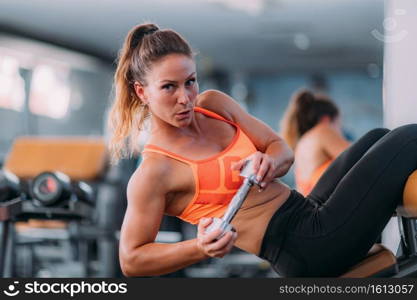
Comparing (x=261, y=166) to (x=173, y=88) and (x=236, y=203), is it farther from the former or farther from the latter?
(x=173, y=88)

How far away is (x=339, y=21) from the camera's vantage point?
735 cm

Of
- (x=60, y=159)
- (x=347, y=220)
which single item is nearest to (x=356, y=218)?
(x=347, y=220)

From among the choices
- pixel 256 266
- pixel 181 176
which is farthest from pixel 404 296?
pixel 256 266

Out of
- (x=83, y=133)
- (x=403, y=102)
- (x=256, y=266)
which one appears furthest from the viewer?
(x=83, y=133)

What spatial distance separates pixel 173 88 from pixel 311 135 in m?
1.45

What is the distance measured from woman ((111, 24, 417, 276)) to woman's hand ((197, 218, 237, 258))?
17 cm

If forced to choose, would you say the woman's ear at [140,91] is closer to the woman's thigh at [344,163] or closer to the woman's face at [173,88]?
the woman's face at [173,88]

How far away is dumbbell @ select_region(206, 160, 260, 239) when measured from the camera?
1177 millimetres

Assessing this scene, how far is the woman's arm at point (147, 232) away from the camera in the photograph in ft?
4.33

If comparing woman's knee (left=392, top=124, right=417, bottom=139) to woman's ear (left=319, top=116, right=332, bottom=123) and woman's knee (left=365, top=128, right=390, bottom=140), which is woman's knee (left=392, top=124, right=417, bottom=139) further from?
woman's ear (left=319, top=116, right=332, bottom=123)

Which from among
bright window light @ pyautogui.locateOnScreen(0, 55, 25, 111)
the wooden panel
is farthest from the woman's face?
bright window light @ pyautogui.locateOnScreen(0, 55, 25, 111)

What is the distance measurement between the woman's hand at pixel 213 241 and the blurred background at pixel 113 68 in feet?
4.42

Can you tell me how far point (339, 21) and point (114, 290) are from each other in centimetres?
642

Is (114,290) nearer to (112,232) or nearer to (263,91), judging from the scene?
(112,232)
